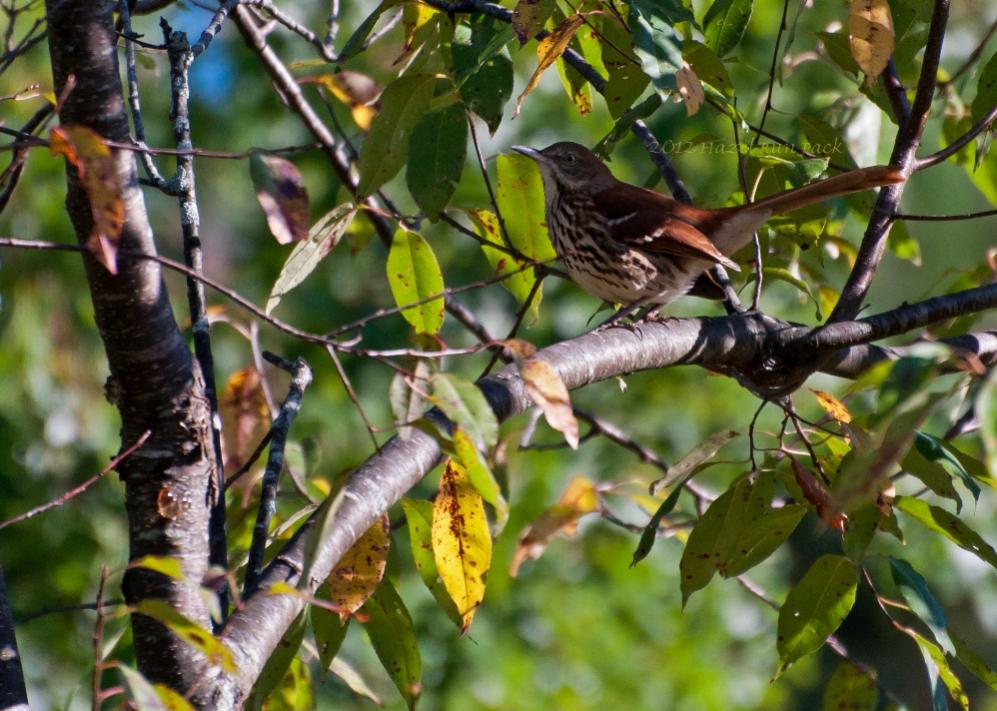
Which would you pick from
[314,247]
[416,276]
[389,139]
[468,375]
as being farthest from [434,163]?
[468,375]

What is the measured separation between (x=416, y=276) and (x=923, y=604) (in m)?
0.99

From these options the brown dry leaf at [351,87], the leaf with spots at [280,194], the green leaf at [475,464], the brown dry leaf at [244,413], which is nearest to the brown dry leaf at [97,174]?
the leaf with spots at [280,194]

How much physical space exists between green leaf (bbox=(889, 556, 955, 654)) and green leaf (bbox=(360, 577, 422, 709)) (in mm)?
773

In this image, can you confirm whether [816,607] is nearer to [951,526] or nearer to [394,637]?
[951,526]

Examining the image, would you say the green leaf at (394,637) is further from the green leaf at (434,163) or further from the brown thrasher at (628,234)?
the brown thrasher at (628,234)

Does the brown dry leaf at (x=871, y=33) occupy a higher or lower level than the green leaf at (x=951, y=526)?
higher

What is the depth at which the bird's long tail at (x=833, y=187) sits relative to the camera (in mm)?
2146

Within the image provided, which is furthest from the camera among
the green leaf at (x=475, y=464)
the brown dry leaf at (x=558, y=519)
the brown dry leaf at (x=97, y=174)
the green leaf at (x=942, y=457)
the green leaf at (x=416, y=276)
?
the brown dry leaf at (x=558, y=519)

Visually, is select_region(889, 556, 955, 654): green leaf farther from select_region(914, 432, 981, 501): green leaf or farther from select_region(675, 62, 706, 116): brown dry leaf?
select_region(675, 62, 706, 116): brown dry leaf

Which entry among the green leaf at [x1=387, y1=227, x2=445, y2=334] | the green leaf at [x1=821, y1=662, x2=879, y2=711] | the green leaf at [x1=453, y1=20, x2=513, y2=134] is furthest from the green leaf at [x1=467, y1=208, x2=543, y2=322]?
the green leaf at [x1=821, y1=662, x2=879, y2=711]

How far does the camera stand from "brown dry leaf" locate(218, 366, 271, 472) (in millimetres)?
2410

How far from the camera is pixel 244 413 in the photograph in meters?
2.43

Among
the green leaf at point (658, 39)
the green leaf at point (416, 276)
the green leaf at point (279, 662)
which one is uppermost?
the green leaf at point (658, 39)

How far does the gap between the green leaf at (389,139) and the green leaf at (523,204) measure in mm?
446
